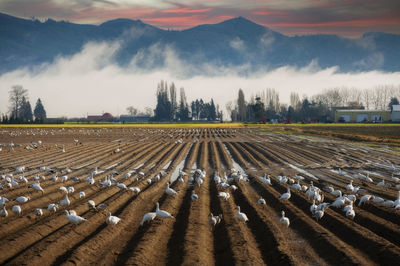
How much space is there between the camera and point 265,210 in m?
16.7

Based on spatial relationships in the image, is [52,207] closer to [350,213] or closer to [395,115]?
[350,213]

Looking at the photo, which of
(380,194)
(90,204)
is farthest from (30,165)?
(380,194)

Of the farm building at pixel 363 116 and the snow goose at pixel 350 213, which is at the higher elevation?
the farm building at pixel 363 116

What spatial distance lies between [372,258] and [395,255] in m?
0.59

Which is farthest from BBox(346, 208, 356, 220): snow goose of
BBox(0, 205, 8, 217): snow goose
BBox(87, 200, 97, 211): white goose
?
BBox(0, 205, 8, 217): snow goose

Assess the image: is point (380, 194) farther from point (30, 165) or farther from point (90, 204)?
point (30, 165)

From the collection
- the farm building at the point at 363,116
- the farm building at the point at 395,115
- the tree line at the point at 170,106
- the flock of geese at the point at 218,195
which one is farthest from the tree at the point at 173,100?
the flock of geese at the point at 218,195

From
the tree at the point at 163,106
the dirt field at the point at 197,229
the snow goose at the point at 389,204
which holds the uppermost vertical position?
the tree at the point at 163,106

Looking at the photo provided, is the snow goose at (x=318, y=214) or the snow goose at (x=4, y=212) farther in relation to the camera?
the snow goose at (x=4, y=212)

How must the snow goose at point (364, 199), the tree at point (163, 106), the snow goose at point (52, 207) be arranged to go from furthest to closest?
1. the tree at point (163, 106)
2. the snow goose at point (364, 199)
3. the snow goose at point (52, 207)

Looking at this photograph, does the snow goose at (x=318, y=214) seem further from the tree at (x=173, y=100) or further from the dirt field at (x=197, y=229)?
the tree at (x=173, y=100)

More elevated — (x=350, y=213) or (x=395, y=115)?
(x=395, y=115)

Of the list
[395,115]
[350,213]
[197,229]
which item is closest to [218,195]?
[197,229]

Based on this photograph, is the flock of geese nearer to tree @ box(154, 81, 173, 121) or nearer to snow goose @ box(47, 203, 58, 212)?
snow goose @ box(47, 203, 58, 212)
